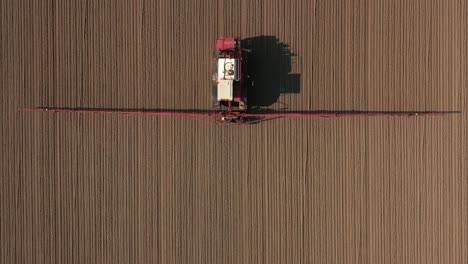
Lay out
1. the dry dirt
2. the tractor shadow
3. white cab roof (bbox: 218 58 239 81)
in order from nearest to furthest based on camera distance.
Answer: white cab roof (bbox: 218 58 239 81)
the dry dirt
the tractor shadow

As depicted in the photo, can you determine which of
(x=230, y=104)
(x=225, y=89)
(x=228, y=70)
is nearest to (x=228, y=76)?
(x=228, y=70)

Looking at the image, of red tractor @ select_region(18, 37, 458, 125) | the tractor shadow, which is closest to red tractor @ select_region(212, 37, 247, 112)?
red tractor @ select_region(18, 37, 458, 125)

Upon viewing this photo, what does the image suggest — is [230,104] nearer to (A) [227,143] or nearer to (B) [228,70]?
(B) [228,70]

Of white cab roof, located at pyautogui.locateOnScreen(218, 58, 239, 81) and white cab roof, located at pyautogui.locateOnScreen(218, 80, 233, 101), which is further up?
white cab roof, located at pyautogui.locateOnScreen(218, 58, 239, 81)

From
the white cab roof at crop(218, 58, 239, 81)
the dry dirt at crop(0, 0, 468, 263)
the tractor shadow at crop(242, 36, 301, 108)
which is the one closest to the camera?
the white cab roof at crop(218, 58, 239, 81)

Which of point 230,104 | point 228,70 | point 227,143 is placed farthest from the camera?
point 227,143

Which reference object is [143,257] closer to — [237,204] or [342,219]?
[237,204]

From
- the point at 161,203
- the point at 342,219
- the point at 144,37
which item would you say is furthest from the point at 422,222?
the point at 144,37

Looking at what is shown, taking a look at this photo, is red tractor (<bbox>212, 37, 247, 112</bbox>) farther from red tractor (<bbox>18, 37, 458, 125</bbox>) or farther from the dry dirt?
the dry dirt
